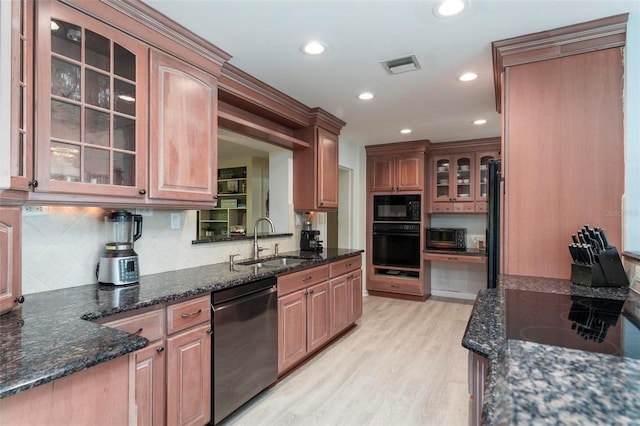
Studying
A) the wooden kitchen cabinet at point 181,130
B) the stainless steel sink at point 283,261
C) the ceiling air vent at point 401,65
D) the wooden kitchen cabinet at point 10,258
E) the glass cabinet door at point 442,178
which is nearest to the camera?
the wooden kitchen cabinet at point 10,258

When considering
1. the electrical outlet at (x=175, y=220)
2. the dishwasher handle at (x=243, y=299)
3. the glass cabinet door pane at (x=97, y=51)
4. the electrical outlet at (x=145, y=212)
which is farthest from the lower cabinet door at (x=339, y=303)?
the glass cabinet door pane at (x=97, y=51)

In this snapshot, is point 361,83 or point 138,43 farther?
point 361,83

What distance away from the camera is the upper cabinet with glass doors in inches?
57.3

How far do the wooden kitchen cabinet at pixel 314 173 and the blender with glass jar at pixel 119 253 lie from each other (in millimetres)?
1891

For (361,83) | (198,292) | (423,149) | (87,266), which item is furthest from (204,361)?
(423,149)

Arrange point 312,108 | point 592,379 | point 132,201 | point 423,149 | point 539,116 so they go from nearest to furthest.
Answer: point 592,379, point 132,201, point 539,116, point 312,108, point 423,149

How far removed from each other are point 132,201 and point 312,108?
2.18 meters

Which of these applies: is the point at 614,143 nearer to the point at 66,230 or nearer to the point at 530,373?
the point at 530,373

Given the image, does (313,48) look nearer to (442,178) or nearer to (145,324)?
(145,324)

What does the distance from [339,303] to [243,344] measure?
1443mm

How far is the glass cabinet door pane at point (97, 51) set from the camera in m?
1.61

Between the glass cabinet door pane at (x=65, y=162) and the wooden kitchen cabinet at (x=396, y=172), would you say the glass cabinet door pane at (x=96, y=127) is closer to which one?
the glass cabinet door pane at (x=65, y=162)

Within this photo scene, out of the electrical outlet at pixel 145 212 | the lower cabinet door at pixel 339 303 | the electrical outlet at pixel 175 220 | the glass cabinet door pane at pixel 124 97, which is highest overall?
the glass cabinet door pane at pixel 124 97

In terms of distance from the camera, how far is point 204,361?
192 cm
